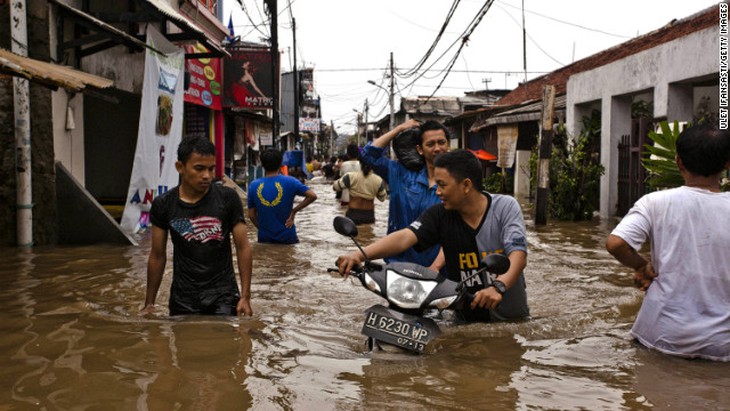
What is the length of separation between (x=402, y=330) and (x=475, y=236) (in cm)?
95

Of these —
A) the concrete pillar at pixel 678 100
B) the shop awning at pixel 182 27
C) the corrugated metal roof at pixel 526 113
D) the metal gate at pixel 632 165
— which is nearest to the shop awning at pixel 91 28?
the shop awning at pixel 182 27

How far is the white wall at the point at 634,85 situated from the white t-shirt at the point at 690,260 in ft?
29.6

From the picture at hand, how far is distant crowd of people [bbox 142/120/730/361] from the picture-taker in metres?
3.94

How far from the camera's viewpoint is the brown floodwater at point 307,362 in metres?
3.56

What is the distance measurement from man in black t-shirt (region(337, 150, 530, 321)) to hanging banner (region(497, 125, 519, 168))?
68.8 feet

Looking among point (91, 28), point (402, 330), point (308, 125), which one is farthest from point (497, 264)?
point (308, 125)

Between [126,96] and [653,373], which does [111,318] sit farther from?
[126,96]

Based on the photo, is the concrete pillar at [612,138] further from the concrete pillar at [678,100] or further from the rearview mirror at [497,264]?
the rearview mirror at [497,264]

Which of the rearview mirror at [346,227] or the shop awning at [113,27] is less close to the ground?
the shop awning at [113,27]

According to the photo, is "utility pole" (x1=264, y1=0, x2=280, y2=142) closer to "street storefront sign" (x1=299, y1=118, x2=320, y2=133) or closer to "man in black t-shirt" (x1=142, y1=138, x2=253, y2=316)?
"man in black t-shirt" (x1=142, y1=138, x2=253, y2=316)

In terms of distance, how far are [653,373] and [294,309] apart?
346 cm

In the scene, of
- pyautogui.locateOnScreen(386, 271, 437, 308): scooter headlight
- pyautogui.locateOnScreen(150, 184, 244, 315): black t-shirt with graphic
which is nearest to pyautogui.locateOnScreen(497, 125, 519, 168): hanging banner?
A: pyautogui.locateOnScreen(150, 184, 244, 315): black t-shirt with graphic

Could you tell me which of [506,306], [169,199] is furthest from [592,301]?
[169,199]

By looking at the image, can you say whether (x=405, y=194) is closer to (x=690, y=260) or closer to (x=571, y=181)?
(x=690, y=260)
